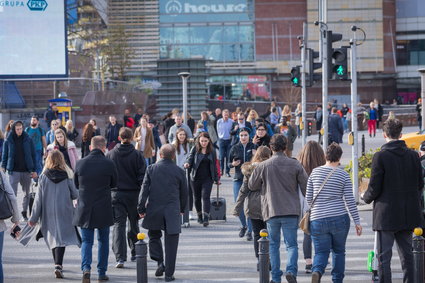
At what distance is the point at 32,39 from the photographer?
3591 cm

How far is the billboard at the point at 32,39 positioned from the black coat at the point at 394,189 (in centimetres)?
2739

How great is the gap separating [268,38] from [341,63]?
176 feet

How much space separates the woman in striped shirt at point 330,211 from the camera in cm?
1008

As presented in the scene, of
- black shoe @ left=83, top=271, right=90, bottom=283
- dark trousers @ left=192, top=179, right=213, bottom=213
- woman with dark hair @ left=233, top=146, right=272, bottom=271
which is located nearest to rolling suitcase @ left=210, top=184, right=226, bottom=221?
dark trousers @ left=192, top=179, right=213, bottom=213

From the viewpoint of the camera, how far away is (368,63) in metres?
73.2

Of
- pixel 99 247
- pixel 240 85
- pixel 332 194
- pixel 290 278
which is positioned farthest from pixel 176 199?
pixel 240 85

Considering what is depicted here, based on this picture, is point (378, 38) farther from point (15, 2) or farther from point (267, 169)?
point (267, 169)

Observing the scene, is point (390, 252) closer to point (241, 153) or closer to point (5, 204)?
point (5, 204)

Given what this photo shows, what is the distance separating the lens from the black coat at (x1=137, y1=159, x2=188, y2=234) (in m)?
11.5

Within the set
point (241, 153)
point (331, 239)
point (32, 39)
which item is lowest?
point (331, 239)

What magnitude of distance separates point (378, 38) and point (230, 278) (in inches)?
2502

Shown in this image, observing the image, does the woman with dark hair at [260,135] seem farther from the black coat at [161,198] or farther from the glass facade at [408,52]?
the glass facade at [408,52]

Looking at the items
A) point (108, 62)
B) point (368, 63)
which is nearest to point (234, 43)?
point (368, 63)

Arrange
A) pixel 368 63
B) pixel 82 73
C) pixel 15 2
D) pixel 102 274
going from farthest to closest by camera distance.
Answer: pixel 368 63 < pixel 82 73 < pixel 15 2 < pixel 102 274
